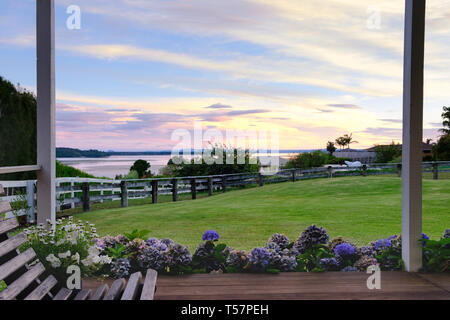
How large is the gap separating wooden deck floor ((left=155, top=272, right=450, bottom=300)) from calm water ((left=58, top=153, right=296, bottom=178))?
1157 millimetres

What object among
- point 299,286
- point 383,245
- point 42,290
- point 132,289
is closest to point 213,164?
point 299,286

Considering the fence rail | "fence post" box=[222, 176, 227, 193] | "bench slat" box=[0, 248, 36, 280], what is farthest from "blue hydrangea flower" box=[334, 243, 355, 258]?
"bench slat" box=[0, 248, 36, 280]

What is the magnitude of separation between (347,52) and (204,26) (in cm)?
A: 144

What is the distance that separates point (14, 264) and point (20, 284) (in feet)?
0.45

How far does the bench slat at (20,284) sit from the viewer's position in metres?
1.68

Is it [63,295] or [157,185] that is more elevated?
[157,185]

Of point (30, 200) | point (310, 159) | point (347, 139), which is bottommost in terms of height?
point (30, 200)

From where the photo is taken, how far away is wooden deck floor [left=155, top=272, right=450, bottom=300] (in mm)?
2336

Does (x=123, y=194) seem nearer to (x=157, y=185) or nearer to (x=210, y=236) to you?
(x=157, y=185)

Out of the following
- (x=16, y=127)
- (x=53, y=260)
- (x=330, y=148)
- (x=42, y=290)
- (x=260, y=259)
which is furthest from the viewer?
(x=330, y=148)

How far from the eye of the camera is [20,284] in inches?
71.9
